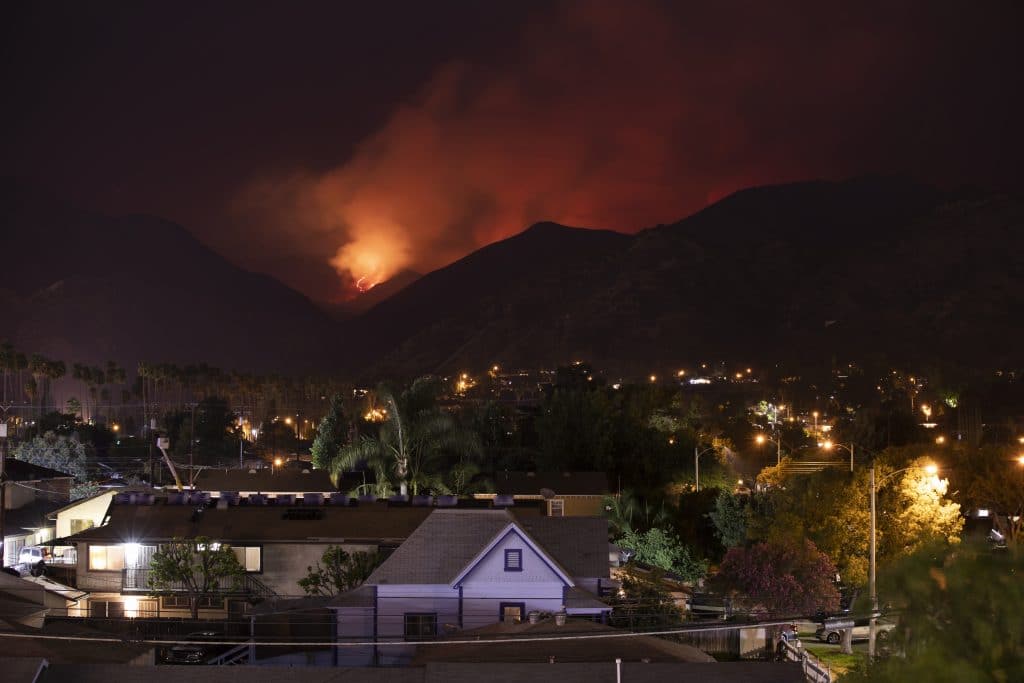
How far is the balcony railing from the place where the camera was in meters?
38.2

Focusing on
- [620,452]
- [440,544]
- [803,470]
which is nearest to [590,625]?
[440,544]

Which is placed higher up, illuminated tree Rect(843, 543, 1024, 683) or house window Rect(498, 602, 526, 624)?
illuminated tree Rect(843, 543, 1024, 683)

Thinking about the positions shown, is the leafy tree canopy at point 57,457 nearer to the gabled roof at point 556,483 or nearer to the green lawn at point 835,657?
the gabled roof at point 556,483

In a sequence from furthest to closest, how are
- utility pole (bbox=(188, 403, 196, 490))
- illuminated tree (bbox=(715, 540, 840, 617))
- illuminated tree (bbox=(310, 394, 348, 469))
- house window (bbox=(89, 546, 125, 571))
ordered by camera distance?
1. illuminated tree (bbox=(310, 394, 348, 469))
2. utility pole (bbox=(188, 403, 196, 490))
3. house window (bbox=(89, 546, 125, 571))
4. illuminated tree (bbox=(715, 540, 840, 617))

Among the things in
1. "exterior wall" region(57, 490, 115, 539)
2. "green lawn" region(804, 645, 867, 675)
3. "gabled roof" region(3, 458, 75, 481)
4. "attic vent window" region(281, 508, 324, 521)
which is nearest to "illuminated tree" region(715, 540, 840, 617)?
"green lawn" region(804, 645, 867, 675)

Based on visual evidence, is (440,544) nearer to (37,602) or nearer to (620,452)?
(37,602)

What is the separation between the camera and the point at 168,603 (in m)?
37.9

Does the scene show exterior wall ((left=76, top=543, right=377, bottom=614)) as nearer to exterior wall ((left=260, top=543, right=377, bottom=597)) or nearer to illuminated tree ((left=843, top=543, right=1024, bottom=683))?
exterior wall ((left=260, top=543, right=377, bottom=597))

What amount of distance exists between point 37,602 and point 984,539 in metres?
26.3

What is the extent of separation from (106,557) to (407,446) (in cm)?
1669

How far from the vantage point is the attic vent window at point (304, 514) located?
42.9m

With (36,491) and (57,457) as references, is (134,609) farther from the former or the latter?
(57,457)

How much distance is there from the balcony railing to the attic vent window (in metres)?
3.57

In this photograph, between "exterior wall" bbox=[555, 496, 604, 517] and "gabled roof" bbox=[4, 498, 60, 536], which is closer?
Result: "gabled roof" bbox=[4, 498, 60, 536]
